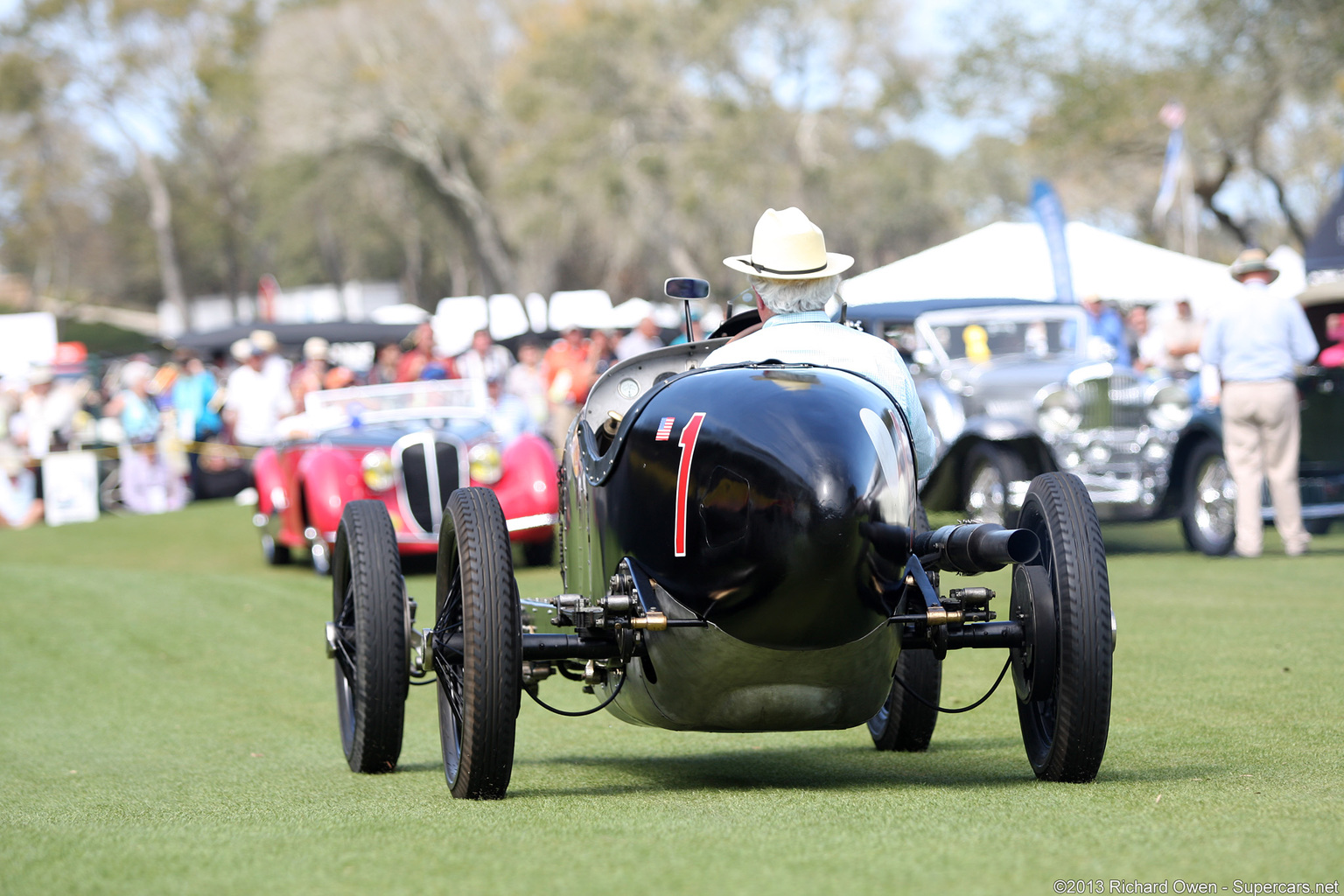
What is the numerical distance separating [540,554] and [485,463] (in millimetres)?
1048

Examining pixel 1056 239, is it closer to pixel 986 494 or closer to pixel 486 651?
pixel 986 494

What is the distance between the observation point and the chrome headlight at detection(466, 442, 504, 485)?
12.8 meters

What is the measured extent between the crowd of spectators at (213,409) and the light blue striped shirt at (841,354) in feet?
42.3

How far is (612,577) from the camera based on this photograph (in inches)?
175

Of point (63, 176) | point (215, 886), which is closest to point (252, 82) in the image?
point (63, 176)

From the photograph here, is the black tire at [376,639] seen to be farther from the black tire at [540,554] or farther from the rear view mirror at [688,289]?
the black tire at [540,554]

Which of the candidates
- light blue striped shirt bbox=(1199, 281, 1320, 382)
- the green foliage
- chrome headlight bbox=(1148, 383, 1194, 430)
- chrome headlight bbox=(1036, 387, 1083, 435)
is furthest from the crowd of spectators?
the green foliage

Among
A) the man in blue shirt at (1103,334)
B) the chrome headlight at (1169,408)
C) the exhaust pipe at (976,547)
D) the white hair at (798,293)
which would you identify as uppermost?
the man in blue shirt at (1103,334)

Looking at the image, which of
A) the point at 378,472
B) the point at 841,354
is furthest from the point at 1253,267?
the point at 841,354

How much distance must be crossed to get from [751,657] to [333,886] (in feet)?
4.37

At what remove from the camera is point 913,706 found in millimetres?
5426

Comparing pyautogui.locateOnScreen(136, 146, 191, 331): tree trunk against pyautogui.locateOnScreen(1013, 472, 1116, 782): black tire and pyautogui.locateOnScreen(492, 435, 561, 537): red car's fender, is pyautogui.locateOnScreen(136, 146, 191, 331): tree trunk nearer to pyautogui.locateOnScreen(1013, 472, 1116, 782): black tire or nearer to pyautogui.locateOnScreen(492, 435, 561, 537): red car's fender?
pyautogui.locateOnScreen(492, 435, 561, 537): red car's fender

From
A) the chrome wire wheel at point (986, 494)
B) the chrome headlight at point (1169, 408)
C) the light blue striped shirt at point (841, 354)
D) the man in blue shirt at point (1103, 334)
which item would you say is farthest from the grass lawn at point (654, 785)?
the man in blue shirt at point (1103, 334)

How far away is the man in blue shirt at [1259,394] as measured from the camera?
11609 millimetres
